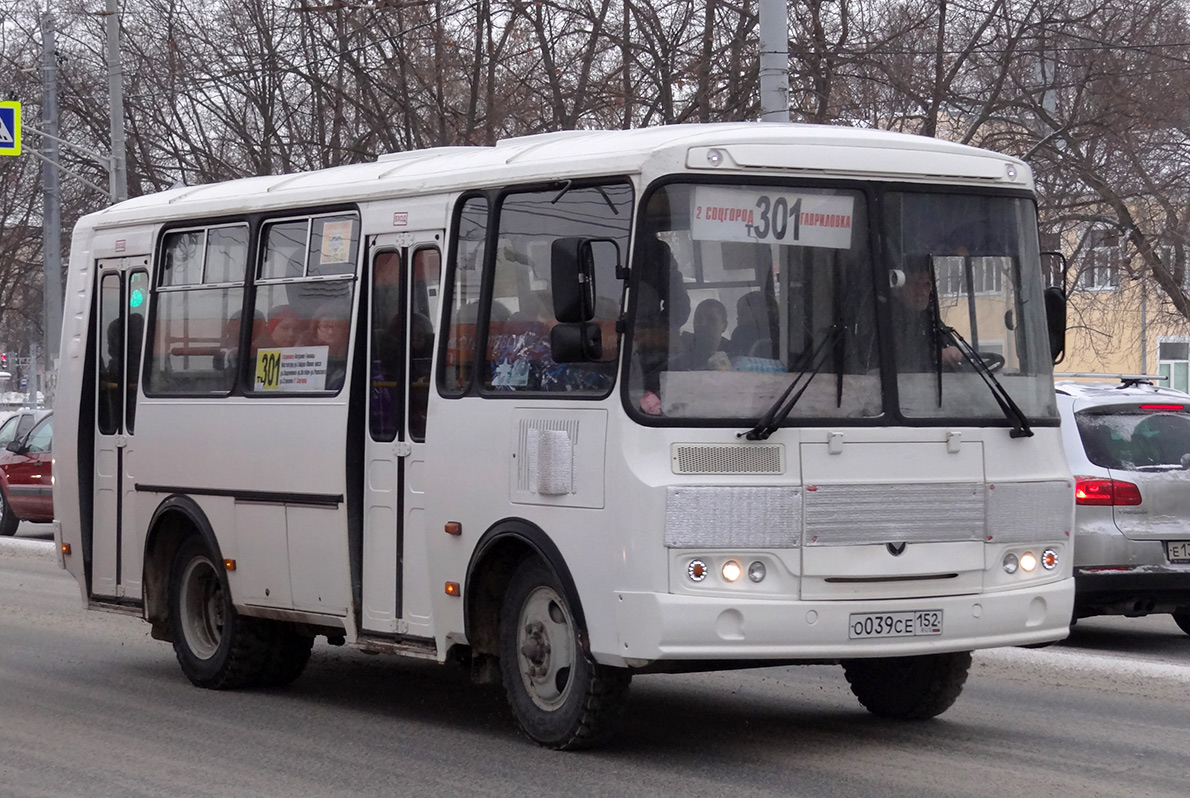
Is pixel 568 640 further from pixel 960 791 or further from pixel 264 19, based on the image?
pixel 264 19

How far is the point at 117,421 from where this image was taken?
11602mm

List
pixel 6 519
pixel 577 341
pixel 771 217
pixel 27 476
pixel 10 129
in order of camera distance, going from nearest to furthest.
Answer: pixel 577 341
pixel 771 217
pixel 27 476
pixel 6 519
pixel 10 129

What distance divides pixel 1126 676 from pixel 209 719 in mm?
5054

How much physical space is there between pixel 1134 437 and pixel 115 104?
1973 centimetres

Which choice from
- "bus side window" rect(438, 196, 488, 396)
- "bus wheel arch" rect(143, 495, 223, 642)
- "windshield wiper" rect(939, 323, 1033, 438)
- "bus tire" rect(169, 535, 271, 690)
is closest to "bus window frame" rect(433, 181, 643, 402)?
"bus side window" rect(438, 196, 488, 396)

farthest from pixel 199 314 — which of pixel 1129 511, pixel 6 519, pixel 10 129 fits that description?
pixel 10 129

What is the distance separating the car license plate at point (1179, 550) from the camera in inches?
453

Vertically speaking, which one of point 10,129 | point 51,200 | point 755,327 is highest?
point 10,129

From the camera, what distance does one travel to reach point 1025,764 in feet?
26.2

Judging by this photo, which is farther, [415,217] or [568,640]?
[415,217]

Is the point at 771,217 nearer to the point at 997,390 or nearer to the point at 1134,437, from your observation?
the point at 997,390

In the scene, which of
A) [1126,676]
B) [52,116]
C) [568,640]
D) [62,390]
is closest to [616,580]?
[568,640]

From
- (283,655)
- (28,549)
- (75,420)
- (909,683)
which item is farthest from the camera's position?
(28,549)

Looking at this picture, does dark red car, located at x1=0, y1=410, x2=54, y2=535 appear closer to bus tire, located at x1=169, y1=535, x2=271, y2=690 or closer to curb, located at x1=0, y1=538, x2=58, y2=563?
curb, located at x1=0, y1=538, x2=58, y2=563
